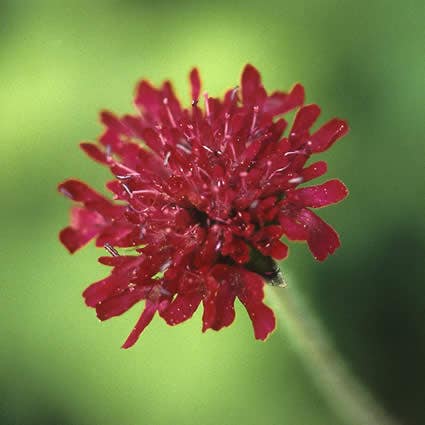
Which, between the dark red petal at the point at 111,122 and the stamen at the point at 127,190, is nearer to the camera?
the stamen at the point at 127,190

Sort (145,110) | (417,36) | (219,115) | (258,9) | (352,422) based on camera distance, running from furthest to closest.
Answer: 1. (258,9)
2. (417,36)
3. (352,422)
4. (145,110)
5. (219,115)

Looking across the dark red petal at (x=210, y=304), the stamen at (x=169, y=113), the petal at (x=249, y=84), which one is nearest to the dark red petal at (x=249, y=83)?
the petal at (x=249, y=84)

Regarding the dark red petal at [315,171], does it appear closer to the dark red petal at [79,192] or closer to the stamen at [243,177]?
the stamen at [243,177]

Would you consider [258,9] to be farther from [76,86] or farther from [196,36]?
[76,86]

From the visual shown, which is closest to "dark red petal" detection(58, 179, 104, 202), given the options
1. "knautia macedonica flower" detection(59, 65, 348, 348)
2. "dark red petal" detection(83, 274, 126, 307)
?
"knautia macedonica flower" detection(59, 65, 348, 348)

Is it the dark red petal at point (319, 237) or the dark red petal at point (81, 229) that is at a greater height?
the dark red petal at point (81, 229)

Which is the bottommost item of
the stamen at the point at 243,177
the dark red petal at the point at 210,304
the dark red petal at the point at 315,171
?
the dark red petal at the point at 210,304

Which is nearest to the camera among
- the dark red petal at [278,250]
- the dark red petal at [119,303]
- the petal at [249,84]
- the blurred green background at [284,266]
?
the dark red petal at [278,250]

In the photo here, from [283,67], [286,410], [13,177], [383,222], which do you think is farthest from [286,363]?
[13,177]
